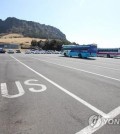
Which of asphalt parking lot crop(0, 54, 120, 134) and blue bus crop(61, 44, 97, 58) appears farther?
blue bus crop(61, 44, 97, 58)

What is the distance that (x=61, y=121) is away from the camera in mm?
7016

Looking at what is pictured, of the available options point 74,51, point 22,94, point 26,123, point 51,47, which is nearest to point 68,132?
point 26,123

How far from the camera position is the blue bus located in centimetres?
5810

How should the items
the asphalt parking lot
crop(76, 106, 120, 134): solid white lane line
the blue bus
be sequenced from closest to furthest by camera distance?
1. crop(76, 106, 120, 134): solid white lane line
2. the asphalt parking lot
3. the blue bus

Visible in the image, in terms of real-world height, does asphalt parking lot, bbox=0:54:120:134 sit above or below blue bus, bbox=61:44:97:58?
above

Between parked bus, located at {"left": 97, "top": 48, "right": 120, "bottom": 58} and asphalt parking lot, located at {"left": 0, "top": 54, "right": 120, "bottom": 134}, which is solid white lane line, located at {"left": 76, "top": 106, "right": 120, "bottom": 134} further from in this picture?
parked bus, located at {"left": 97, "top": 48, "right": 120, "bottom": 58}

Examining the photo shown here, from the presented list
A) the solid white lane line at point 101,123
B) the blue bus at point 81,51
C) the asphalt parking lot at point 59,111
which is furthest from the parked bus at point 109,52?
the solid white lane line at point 101,123

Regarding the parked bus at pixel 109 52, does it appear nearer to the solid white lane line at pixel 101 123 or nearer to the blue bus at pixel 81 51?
the blue bus at pixel 81 51

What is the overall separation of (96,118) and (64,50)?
2533 inches

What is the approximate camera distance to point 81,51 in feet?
200

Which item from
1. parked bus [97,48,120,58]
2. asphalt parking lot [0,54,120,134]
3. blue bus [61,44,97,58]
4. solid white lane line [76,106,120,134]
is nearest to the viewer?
solid white lane line [76,106,120,134]

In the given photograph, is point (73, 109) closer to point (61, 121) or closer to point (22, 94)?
point (61, 121)

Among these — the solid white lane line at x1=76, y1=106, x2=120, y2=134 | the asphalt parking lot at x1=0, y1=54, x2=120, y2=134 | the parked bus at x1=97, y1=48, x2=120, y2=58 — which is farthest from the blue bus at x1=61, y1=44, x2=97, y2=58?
the solid white lane line at x1=76, y1=106, x2=120, y2=134

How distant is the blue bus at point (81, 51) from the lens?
2287 inches
